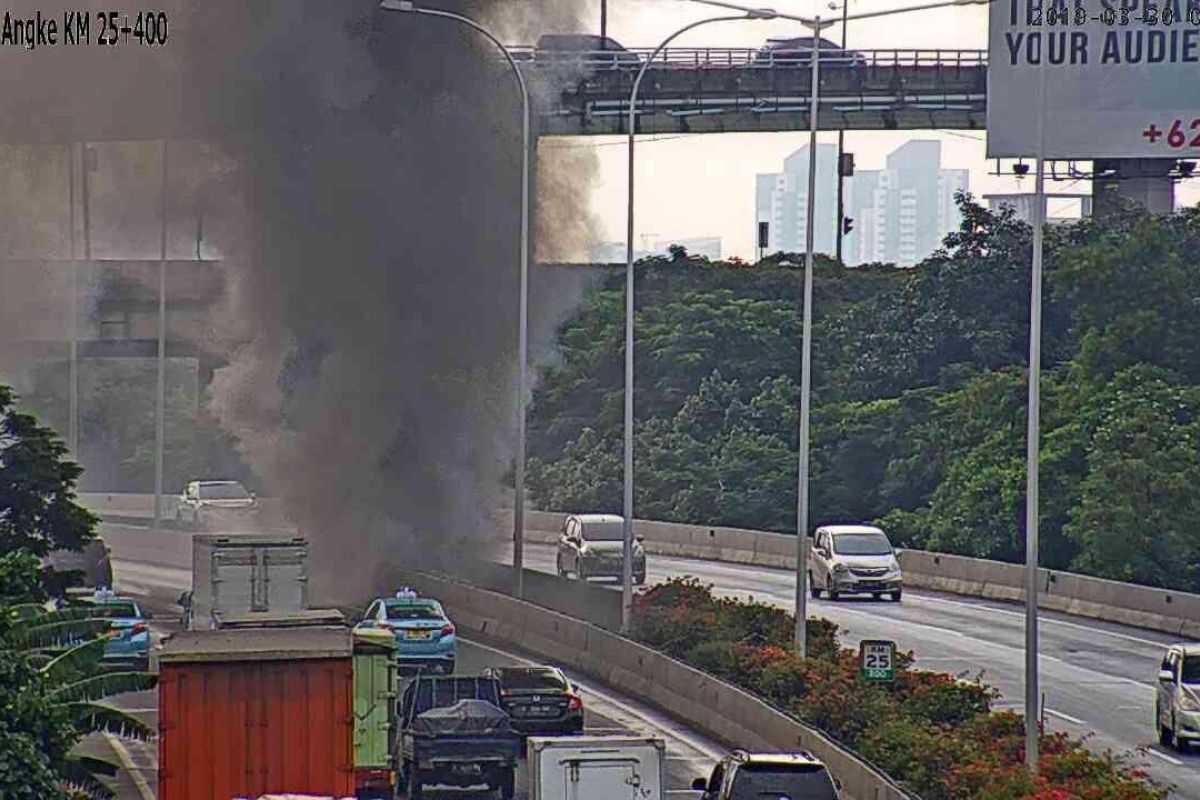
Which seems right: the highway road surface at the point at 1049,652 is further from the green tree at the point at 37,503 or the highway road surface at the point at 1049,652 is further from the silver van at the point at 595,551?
the green tree at the point at 37,503

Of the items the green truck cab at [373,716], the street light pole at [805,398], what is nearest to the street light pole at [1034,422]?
the green truck cab at [373,716]

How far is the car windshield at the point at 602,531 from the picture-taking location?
5772cm

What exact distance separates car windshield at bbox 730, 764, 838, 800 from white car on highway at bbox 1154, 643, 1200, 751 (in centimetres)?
1027

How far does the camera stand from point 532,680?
114 feet

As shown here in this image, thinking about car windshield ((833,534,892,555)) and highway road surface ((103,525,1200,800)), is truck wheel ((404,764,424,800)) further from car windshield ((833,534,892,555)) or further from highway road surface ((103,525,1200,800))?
car windshield ((833,534,892,555))

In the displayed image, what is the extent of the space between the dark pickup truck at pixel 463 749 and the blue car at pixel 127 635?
1080 cm

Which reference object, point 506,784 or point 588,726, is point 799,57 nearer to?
point 588,726

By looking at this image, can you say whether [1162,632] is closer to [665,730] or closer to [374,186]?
[665,730]

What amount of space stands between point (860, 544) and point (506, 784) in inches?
1052

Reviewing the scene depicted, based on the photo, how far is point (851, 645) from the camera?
45.4 m

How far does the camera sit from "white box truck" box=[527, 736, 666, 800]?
2409cm

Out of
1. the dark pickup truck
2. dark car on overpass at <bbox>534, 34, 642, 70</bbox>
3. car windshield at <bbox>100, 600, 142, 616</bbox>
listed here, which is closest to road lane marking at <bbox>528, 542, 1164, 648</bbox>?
dark car on overpass at <bbox>534, 34, 642, 70</bbox>

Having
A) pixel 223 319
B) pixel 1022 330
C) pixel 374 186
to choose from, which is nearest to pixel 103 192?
pixel 223 319

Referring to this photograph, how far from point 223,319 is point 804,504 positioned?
101 ft
